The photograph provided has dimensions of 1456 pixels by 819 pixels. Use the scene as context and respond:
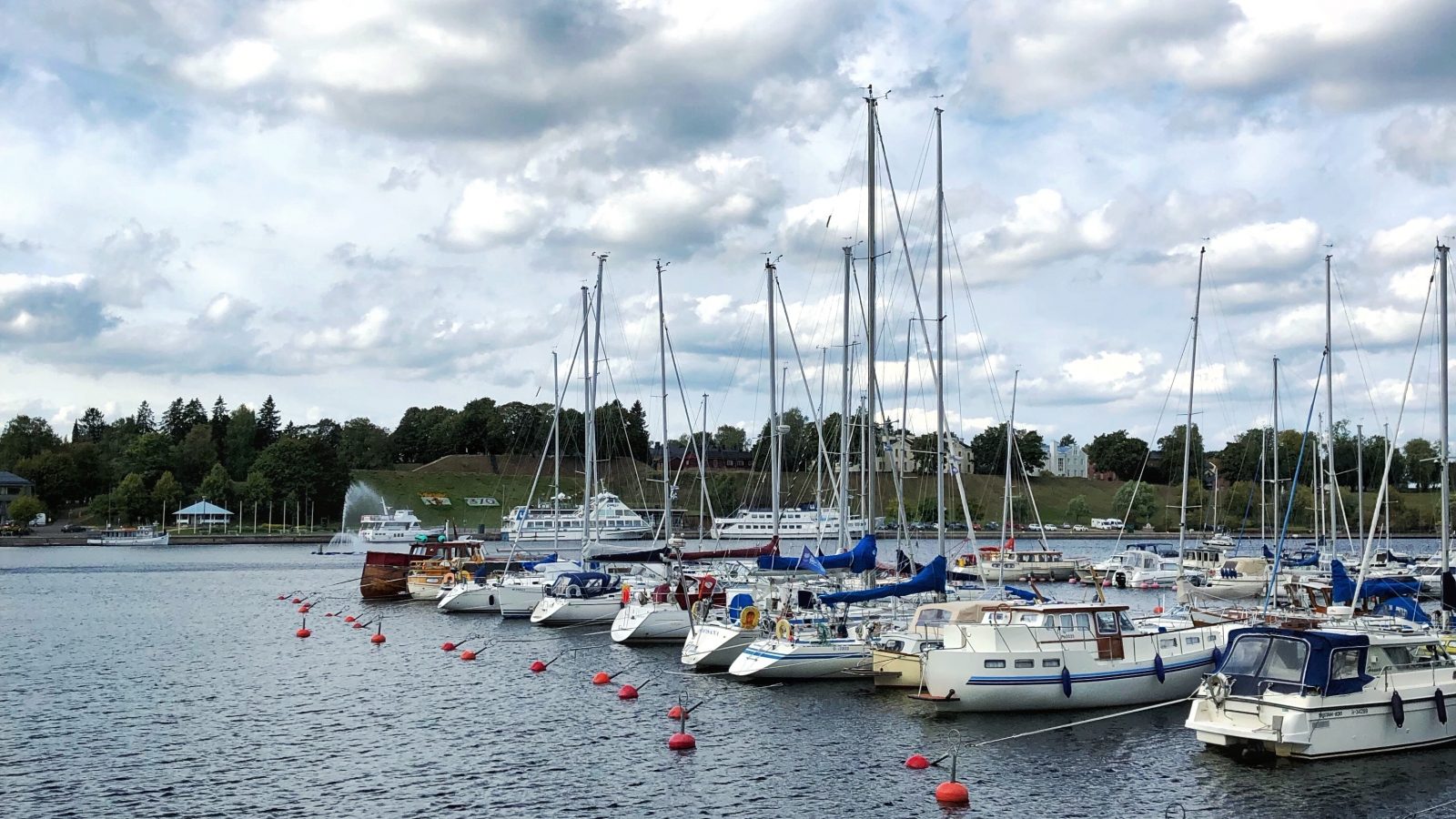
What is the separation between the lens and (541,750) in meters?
33.7

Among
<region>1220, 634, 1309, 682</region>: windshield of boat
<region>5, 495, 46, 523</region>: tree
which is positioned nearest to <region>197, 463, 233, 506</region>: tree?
<region>5, 495, 46, 523</region>: tree

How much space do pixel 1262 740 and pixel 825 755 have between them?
10.6m

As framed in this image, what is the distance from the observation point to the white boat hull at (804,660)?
1645 inches

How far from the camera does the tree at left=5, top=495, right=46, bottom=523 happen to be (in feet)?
595

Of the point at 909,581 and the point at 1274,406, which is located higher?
the point at 1274,406

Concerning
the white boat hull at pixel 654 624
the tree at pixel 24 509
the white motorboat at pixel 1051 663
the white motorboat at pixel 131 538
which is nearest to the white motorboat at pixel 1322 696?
the white motorboat at pixel 1051 663

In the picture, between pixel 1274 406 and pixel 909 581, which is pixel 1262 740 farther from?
pixel 1274 406

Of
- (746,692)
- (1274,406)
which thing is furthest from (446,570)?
(1274,406)

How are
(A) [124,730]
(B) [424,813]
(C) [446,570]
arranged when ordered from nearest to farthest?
(B) [424,813], (A) [124,730], (C) [446,570]

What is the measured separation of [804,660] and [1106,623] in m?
10.1

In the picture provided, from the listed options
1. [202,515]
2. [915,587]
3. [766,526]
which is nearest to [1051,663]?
[915,587]

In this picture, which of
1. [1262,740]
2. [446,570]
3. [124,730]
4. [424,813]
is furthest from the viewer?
[446,570]

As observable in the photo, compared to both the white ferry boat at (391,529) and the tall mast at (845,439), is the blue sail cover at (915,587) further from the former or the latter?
the white ferry boat at (391,529)

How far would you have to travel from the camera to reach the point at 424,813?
1075 inches
